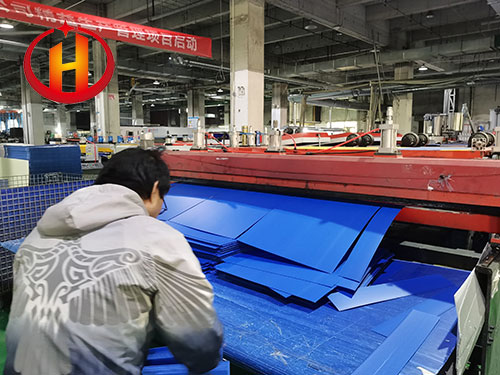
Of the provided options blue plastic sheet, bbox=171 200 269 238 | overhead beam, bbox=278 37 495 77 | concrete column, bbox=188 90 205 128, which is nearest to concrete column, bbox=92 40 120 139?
concrete column, bbox=188 90 205 128

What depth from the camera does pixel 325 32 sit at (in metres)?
10.8

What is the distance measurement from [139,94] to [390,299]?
1993 centimetres

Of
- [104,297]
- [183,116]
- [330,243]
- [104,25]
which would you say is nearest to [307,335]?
[330,243]

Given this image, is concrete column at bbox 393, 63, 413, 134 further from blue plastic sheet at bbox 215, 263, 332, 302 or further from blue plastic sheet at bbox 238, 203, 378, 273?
blue plastic sheet at bbox 215, 263, 332, 302

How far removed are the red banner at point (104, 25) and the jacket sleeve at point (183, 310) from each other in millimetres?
5277

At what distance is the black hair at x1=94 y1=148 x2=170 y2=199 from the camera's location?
42.1 inches

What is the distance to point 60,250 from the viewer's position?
899mm

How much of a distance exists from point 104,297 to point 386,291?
1.27 meters

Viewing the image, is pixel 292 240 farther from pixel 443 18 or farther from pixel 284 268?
pixel 443 18

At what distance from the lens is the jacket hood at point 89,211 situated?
0.90 meters

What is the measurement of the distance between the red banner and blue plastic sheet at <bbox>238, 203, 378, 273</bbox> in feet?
15.5

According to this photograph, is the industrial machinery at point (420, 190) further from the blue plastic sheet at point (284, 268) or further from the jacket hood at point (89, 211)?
the jacket hood at point (89, 211)

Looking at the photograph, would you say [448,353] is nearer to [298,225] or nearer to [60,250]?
[298,225]

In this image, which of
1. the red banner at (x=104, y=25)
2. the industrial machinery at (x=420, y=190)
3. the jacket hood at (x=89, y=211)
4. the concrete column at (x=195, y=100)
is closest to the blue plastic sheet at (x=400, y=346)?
the industrial machinery at (x=420, y=190)
